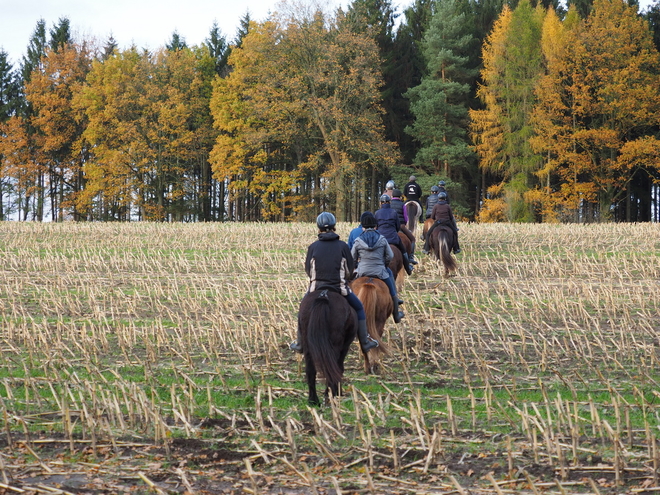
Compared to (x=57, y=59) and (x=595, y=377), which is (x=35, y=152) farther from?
(x=595, y=377)

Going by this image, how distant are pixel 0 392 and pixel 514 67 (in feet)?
133

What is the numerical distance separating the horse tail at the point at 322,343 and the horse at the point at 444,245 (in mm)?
9545

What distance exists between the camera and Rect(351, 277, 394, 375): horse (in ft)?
29.0

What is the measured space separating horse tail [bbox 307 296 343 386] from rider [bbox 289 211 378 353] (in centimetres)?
26

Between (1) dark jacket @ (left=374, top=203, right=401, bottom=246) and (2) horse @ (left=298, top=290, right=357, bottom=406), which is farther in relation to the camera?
(1) dark jacket @ (left=374, top=203, right=401, bottom=246)

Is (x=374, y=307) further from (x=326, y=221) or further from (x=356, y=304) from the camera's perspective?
(x=326, y=221)

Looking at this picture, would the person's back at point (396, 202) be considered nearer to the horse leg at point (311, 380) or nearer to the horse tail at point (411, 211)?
the horse tail at point (411, 211)

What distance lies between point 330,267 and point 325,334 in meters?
0.73

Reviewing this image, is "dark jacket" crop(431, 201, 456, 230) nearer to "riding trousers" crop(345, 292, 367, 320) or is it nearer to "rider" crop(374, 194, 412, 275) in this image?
"rider" crop(374, 194, 412, 275)

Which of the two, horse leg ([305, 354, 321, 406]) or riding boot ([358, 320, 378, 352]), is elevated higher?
riding boot ([358, 320, 378, 352])

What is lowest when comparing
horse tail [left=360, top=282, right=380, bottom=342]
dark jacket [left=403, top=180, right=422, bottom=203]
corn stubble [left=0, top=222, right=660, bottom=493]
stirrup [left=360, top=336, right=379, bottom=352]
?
corn stubble [left=0, top=222, right=660, bottom=493]

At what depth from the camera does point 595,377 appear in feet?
27.6

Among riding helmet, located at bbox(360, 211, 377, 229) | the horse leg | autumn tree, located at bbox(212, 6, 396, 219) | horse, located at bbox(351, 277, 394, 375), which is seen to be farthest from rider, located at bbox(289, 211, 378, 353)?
autumn tree, located at bbox(212, 6, 396, 219)

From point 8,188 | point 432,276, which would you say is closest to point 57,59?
point 8,188
